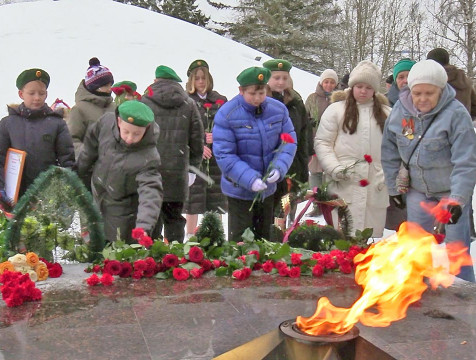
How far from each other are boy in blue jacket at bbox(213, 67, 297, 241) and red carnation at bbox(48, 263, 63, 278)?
143 cm

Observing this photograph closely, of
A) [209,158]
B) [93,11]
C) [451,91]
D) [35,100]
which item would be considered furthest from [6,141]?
[93,11]

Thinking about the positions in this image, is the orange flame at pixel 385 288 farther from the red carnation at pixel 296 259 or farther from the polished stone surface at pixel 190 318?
the red carnation at pixel 296 259

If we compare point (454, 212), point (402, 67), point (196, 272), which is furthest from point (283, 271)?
point (402, 67)

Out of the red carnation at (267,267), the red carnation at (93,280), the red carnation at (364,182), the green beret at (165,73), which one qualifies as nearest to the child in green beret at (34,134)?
the green beret at (165,73)

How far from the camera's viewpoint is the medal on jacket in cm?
435

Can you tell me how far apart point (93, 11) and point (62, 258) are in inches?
841

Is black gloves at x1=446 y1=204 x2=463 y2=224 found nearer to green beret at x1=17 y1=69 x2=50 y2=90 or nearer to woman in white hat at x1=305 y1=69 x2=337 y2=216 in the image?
green beret at x1=17 y1=69 x2=50 y2=90

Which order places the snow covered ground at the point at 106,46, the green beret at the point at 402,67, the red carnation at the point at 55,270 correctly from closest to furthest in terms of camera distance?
1. the red carnation at the point at 55,270
2. the green beret at the point at 402,67
3. the snow covered ground at the point at 106,46

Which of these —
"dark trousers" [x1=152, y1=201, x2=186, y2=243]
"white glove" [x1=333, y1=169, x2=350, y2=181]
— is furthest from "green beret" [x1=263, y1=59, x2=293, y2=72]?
"dark trousers" [x1=152, y1=201, x2=186, y2=243]

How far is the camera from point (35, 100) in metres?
4.72

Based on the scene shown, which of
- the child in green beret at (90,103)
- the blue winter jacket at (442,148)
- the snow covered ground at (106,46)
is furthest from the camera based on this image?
the snow covered ground at (106,46)

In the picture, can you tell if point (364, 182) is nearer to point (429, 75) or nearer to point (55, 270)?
point (429, 75)

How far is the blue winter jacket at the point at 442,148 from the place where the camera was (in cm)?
412

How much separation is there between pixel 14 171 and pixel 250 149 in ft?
5.19
